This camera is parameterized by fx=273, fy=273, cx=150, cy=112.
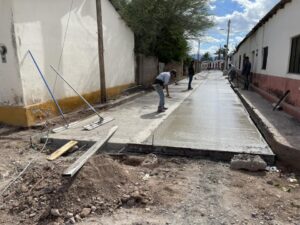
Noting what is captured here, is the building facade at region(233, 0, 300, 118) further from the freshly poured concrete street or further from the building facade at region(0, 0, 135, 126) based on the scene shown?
the building facade at region(0, 0, 135, 126)

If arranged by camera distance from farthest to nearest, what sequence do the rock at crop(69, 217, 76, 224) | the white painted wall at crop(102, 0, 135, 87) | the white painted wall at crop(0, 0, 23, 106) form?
1. the white painted wall at crop(102, 0, 135, 87)
2. the white painted wall at crop(0, 0, 23, 106)
3. the rock at crop(69, 217, 76, 224)

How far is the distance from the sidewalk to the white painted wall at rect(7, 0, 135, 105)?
579 centimetres

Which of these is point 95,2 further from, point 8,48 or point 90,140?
point 90,140

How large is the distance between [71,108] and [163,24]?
8777 millimetres

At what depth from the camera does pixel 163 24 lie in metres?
15.3

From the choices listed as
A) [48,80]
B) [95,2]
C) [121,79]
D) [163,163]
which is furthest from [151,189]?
[121,79]

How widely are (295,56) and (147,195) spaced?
23.3 ft

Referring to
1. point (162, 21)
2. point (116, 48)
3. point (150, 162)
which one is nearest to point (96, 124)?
point (150, 162)

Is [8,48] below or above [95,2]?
below

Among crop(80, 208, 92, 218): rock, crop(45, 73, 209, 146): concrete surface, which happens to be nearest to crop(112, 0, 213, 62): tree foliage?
crop(45, 73, 209, 146): concrete surface

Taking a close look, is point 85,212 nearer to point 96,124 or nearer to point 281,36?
point 96,124

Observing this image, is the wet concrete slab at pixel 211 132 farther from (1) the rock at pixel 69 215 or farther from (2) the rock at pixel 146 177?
(1) the rock at pixel 69 215

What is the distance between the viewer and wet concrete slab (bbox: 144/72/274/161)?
5566 millimetres

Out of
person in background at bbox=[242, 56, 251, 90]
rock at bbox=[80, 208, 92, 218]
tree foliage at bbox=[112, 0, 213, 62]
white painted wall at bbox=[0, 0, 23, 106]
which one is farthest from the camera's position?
person in background at bbox=[242, 56, 251, 90]
